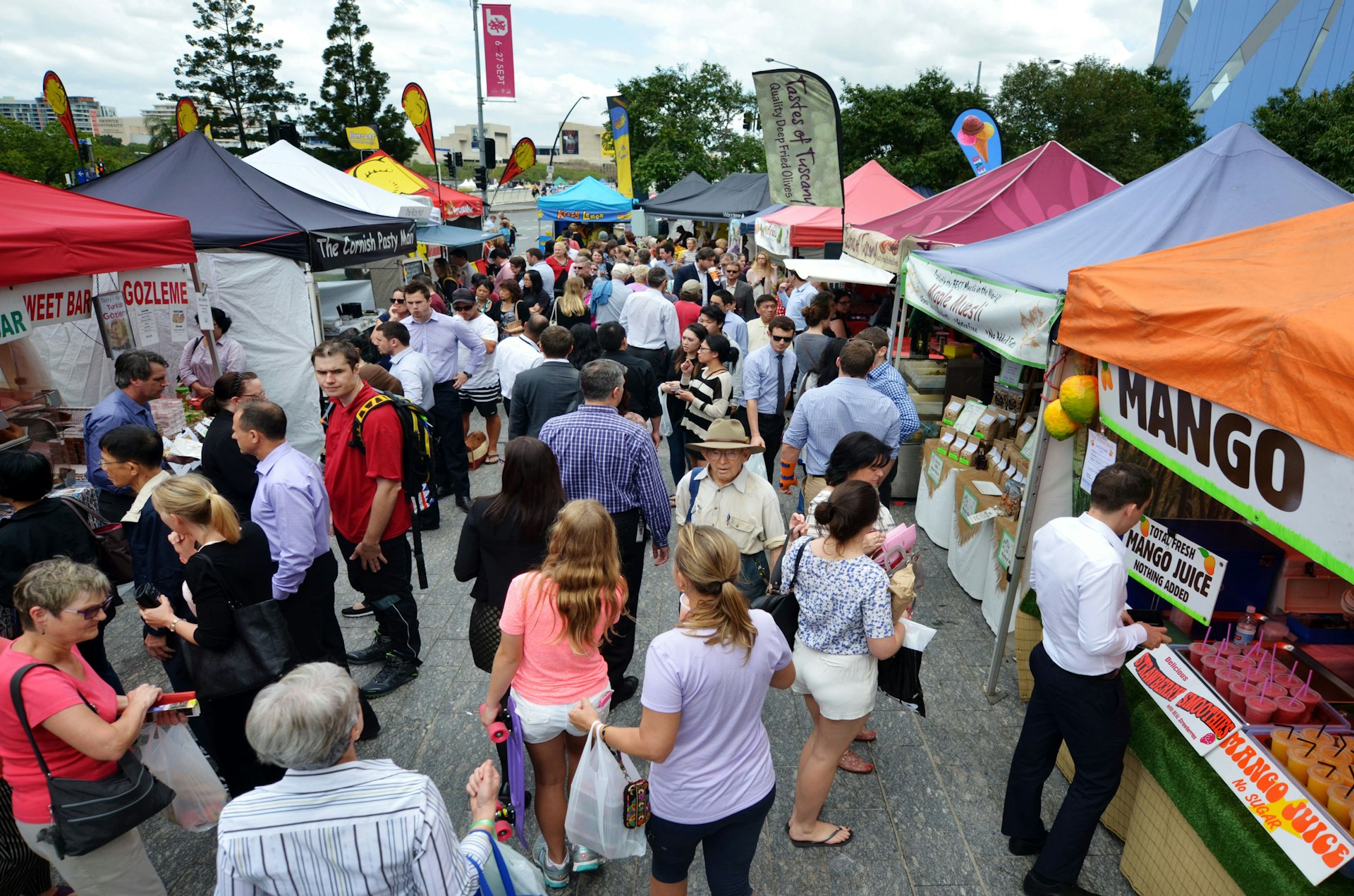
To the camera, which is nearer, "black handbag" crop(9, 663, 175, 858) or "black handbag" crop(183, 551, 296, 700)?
"black handbag" crop(9, 663, 175, 858)

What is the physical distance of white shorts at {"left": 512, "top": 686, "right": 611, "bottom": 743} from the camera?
2600 millimetres

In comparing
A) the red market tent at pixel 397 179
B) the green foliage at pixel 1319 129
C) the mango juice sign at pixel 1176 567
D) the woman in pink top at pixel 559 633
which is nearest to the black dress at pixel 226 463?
the woman in pink top at pixel 559 633

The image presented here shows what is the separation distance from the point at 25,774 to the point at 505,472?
5.70ft

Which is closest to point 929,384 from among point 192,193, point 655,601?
point 655,601

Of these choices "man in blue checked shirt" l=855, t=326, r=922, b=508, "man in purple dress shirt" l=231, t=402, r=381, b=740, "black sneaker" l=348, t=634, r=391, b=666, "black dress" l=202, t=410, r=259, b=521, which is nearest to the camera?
"man in purple dress shirt" l=231, t=402, r=381, b=740

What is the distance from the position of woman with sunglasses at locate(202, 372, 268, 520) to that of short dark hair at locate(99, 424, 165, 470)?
58 cm

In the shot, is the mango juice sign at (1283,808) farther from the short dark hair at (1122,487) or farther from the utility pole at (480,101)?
the utility pole at (480,101)

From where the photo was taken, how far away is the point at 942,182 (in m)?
28.0

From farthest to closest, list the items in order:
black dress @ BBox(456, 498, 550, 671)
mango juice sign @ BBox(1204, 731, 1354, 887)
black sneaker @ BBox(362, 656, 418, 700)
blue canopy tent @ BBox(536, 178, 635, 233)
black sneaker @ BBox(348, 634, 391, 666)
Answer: blue canopy tent @ BBox(536, 178, 635, 233) < black sneaker @ BBox(348, 634, 391, 666) < black sneaker @ BBox(362, 656, 418, 700) < black dress @ BBox(456, 498, 550, 671) < mango juice sign @ BBox(1204, 731, 1354, 887)

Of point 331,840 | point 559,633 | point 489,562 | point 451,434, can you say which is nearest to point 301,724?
point 331,840

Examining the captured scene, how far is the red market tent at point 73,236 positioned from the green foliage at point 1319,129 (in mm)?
22433

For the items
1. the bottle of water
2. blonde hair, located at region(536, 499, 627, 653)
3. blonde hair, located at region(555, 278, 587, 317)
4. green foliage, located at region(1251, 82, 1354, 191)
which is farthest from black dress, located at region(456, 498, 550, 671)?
green foliage, located at region(1251, 82, 1354, 191)

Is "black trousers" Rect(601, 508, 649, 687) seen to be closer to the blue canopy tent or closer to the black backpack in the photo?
the black backpack

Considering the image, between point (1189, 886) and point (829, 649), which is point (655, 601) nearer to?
point (829, 649)
